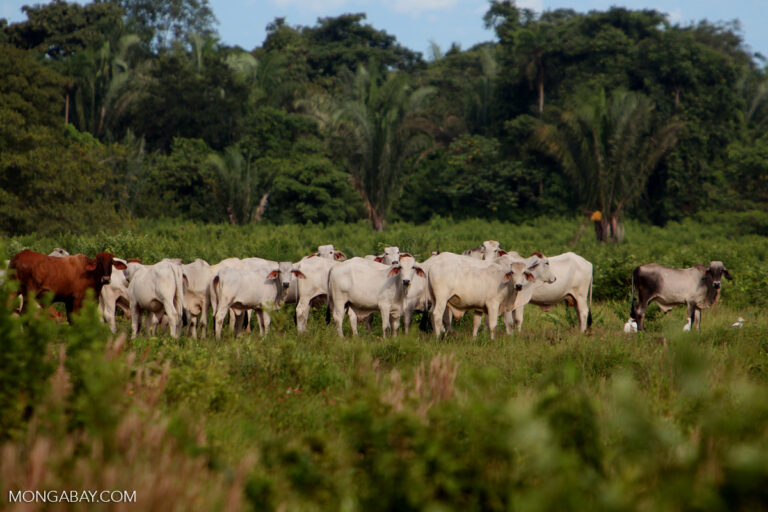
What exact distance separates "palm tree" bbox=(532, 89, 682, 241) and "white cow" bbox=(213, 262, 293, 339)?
15.6m

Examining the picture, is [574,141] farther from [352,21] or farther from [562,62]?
[352,21]

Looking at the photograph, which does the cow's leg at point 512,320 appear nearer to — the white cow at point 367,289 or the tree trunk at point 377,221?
the white cow at point 367,289

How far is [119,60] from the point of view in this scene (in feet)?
123

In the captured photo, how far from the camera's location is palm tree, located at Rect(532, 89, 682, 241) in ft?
80.7

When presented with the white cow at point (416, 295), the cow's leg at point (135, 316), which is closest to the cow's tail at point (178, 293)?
the cow's leg at point (135, 316)

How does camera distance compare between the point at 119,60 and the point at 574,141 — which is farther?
the point at 119,60

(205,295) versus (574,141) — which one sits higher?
(574,141)

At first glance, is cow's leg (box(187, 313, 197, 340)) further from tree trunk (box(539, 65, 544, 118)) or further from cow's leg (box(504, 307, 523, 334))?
tree trunk (box(539, 65, 544, 118))

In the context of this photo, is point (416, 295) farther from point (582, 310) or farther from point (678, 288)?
point (678, 288)

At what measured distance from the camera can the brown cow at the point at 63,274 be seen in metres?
10.7

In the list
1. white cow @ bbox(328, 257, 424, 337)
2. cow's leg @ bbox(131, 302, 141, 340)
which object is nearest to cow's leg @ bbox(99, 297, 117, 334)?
cow's leg @ bbox(131, 302, 141, 340)

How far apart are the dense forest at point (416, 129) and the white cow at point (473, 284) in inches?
572

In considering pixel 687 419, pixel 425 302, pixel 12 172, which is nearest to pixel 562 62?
pixel 12 172

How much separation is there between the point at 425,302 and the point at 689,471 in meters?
8.68
